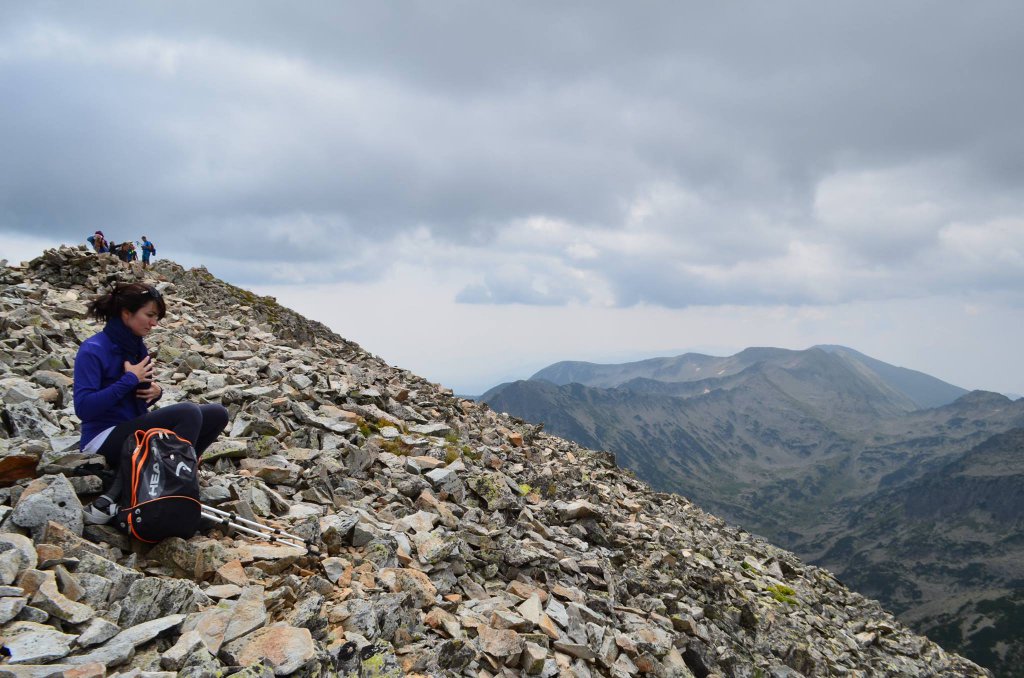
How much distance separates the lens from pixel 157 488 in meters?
8.69

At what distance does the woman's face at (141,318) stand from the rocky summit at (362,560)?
224 cm

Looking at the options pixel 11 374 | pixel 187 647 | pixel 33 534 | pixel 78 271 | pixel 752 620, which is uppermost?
pixel 78 271

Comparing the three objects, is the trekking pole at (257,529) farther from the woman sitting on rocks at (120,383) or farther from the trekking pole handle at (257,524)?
the woman sitting on rocks at (120,383)

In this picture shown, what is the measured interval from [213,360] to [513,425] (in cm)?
1532

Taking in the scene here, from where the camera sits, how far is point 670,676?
1251 cm

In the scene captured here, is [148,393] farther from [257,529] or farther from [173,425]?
[257,529]

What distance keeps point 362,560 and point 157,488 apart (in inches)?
149

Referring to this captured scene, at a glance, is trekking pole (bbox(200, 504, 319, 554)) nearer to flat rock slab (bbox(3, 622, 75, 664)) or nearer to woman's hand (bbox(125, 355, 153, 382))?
woman's hand (bbox(125, 355, 153, 382))

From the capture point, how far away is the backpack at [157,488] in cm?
859

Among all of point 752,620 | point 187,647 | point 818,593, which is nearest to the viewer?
point 187,647

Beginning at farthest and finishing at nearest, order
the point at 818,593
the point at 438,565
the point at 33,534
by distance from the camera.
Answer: the point at 818,593 < the point at 438,565 < the point at 33,534

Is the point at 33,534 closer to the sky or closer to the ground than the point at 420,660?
closer to the sky

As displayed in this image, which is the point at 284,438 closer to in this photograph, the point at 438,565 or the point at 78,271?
the point at 438,565

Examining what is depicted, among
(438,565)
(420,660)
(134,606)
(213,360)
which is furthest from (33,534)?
(213,360)
